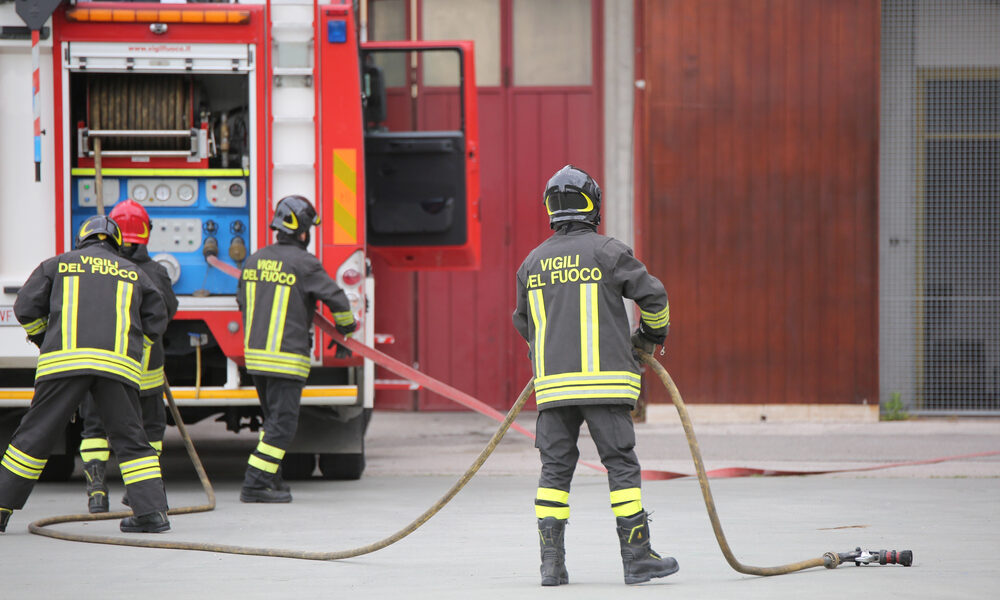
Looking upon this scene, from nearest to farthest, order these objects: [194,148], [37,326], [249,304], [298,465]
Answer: [37,326] < [249,304] < [194,148] < [298,465]

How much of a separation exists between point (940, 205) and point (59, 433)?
903 centimetres

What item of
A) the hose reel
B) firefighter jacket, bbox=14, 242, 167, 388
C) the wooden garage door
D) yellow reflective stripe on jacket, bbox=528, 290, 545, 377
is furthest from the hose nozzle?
the wooden garage door

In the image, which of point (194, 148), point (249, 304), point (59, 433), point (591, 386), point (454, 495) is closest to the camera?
point (591, 386)

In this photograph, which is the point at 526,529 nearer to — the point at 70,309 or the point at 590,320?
the point at 590,320

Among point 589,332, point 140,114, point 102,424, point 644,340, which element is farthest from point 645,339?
point 140,114

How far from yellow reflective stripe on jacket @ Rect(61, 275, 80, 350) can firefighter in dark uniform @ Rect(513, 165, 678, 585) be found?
8.26 ft

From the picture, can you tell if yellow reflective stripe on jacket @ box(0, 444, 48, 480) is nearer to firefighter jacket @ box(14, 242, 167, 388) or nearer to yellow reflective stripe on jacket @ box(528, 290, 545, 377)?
firefighter jacket @ box(14, 242, 167, 388)

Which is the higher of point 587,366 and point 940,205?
point 940,205

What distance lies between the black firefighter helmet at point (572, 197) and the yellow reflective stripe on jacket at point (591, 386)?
67 centimetres

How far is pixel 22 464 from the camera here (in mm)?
6340

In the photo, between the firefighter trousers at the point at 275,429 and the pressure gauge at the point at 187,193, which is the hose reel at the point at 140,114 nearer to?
the pressure gauge at the point at 187,193

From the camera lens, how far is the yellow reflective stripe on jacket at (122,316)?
646cm

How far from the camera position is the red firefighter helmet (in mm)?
7277

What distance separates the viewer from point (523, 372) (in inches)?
522
